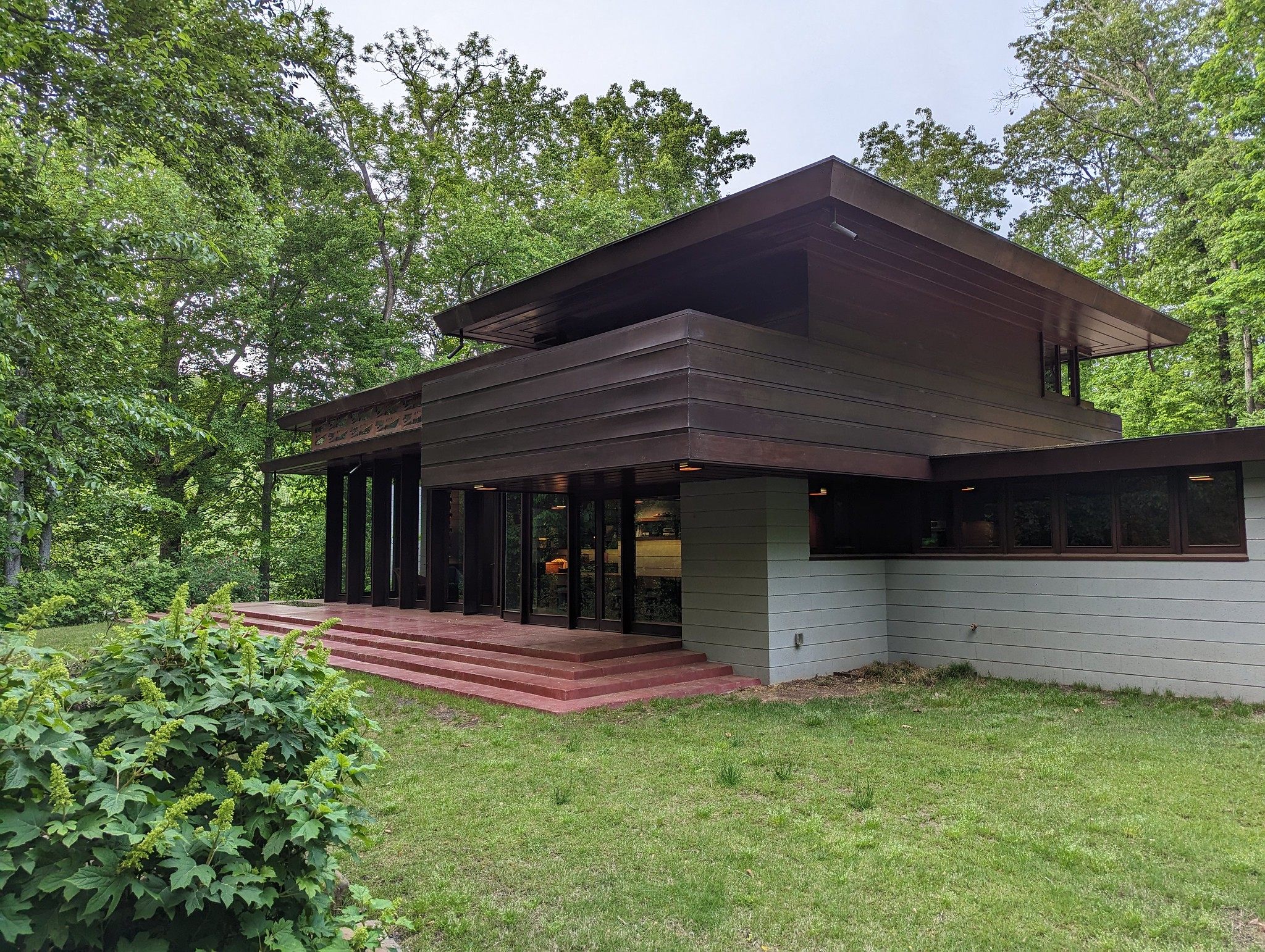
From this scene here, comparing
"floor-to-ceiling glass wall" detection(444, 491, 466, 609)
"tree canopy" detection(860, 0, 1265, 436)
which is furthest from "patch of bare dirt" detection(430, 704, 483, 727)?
"tree canopy" detection(860, 0, 1265, 436)

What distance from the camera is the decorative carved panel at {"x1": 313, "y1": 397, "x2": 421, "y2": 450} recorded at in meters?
14.3

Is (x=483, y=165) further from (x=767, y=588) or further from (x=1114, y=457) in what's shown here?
(x=1114, y=457)

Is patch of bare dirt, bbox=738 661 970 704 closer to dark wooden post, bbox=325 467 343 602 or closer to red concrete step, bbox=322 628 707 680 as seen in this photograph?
red concrete step, bbox=322 628 707 680

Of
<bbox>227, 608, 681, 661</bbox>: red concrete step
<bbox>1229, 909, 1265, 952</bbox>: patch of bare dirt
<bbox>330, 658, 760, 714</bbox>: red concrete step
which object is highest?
<bbox>227, 608, 681, 661</bbox>: red concrete step

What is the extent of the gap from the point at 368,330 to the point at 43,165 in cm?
934

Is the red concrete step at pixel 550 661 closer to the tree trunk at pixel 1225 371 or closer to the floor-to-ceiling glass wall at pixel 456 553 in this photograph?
the floor-to-ceiling glass wall at pixel 456 553

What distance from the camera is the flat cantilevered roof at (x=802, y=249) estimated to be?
7.59 meters

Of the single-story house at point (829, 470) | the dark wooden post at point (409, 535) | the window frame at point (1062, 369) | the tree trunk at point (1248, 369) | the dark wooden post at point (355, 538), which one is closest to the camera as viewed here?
the single-story house at point (829, 470)

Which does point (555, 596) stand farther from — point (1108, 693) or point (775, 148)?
point (775, 148)

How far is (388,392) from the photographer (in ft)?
47.5

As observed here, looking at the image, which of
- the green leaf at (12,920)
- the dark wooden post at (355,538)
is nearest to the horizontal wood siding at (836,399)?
the green leaf at (12,920)

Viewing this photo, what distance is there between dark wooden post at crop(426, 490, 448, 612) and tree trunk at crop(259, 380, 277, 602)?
7.66 metres

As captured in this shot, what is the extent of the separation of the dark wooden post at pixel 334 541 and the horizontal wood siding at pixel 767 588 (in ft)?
34.5

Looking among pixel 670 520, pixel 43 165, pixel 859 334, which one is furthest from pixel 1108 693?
pixel 43 165
